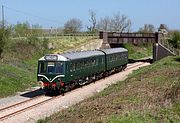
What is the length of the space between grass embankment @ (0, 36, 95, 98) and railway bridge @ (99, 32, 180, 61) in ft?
12.8

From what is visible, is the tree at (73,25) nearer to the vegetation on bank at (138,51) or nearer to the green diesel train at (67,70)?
the vegetation on bank at (138,51)

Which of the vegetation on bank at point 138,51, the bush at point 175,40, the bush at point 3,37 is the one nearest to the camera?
the bush at point 3,37

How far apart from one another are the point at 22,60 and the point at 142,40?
25.0m

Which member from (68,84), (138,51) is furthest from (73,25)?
(68,84)

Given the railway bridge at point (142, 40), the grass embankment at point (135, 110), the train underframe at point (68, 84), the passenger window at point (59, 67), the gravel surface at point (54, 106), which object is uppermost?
the railway bridge at point (142, 40)

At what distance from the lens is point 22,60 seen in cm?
4709

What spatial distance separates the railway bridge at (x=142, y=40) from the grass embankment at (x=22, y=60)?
154 inches

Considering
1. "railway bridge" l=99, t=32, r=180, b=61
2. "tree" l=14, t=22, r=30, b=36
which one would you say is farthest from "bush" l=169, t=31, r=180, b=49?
"tree" l=14, t=22, r=30, b=36

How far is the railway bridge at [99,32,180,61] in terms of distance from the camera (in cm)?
6375

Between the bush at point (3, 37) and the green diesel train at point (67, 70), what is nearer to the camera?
the green diesel train at point (67, 70)

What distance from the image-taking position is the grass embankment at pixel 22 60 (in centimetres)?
3178

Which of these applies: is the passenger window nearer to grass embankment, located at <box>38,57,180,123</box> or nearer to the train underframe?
the train underframe

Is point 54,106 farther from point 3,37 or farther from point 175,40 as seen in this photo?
point 175,40

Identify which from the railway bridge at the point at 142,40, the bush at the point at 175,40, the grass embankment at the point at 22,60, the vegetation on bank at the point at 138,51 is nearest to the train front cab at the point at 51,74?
the grass embankment at the point at 22,60
